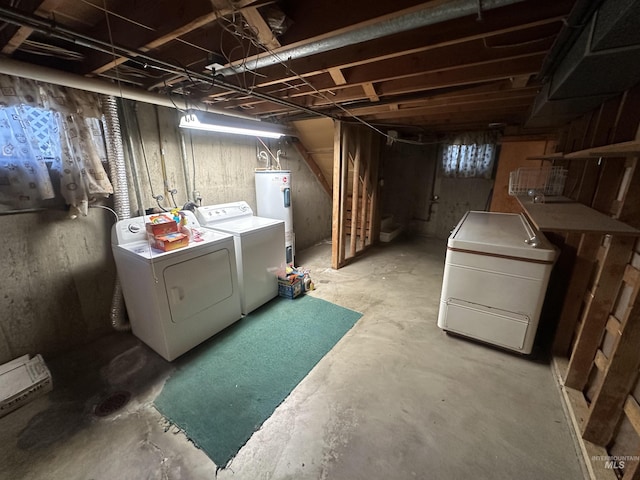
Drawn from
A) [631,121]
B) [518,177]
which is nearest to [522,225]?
[518,177]

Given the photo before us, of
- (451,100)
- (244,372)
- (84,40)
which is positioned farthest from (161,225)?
(451,100)

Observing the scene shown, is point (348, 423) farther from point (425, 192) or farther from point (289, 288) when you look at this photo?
point (425, 192)

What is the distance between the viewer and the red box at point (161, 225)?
81.7 inches

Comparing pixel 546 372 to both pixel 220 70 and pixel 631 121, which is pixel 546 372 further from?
pixel 220 70

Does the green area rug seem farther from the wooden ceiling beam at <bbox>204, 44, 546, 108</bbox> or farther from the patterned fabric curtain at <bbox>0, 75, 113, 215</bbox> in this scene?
the wooden ceiling beam at <bbox>204, 44, 546, 108</bbox>

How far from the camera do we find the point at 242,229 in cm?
266

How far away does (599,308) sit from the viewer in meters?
1.54

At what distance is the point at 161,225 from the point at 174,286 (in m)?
0.53

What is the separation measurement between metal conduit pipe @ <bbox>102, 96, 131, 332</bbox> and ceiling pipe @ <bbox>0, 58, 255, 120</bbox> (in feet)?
0.45

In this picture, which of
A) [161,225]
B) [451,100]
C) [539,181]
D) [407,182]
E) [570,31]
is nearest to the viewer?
[570,31]

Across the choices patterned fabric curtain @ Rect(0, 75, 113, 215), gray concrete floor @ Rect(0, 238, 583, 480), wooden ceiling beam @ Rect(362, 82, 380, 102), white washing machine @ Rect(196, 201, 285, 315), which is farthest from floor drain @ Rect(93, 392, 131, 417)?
wooden ceiling beam @ Rect(362, 82, 380, 102)

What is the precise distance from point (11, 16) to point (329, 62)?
1550 mm

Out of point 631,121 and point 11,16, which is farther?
point 631,121

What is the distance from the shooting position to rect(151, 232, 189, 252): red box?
6.66 feet
